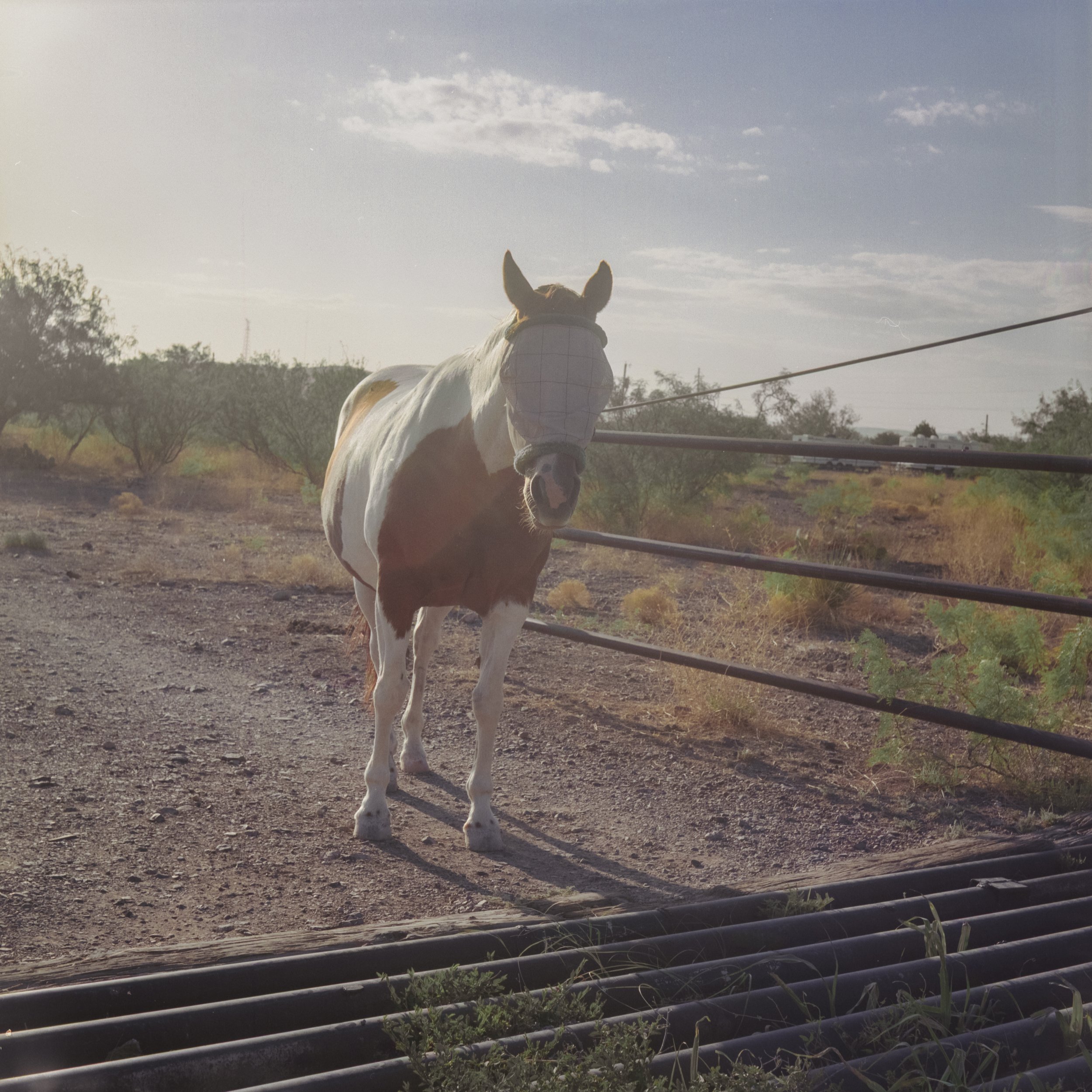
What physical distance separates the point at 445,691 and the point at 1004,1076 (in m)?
3.86

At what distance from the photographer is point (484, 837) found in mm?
3279

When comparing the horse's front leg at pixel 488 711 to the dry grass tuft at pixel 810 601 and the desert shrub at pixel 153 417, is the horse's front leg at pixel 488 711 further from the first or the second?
the desert shrub at pixel 153 417

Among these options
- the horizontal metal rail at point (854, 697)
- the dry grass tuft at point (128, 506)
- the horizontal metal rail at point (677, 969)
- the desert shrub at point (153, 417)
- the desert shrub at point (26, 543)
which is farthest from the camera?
the desert shrub at point (153, 417)

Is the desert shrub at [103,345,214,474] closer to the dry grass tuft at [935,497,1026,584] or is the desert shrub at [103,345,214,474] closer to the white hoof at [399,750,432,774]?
the dry grass tuft at [935,497,1026,584]

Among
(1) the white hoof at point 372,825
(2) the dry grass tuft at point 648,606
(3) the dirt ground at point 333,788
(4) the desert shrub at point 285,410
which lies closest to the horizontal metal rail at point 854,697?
(3) the dirt ground at point 333,788

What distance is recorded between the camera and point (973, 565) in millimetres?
9758

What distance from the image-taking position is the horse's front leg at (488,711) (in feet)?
10.8

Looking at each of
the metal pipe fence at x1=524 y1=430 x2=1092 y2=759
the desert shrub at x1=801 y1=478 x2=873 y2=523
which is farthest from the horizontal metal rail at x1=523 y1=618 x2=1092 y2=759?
the desert shrub at x1=801 y1=478 x2=873 y2=523

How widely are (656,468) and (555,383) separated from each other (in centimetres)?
1131

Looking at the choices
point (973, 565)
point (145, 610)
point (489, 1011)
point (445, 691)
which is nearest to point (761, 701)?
point (445, 691)

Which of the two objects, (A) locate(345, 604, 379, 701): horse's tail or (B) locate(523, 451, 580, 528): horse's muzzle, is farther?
(A) locate(345, 604, 379, 701): horse's tail

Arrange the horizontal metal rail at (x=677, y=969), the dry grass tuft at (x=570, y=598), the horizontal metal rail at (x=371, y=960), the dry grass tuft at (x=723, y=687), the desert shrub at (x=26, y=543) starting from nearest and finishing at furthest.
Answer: the horizontal metal rail at (x=677, y=969) → the horizontal metal rail at (x=371, y=960) → the dry grass tuft at (x=723, y=687) → the dry grass tuft at (x=570, y=598) → the desert shrub at (x=26, y=543)

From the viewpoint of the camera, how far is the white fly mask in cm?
271

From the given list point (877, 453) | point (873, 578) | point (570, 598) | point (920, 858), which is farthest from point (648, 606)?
point (920, 858)
